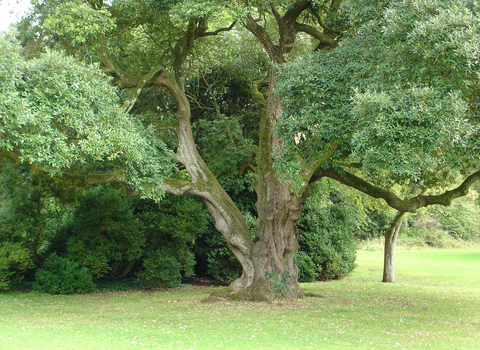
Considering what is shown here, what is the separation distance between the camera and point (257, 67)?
19672 mm

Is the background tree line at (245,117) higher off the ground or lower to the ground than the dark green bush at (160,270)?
higher

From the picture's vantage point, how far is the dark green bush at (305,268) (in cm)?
1966

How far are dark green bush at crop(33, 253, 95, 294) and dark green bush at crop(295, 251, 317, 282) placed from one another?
930cm

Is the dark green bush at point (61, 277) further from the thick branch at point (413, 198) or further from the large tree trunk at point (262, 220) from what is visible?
the thick branch at point (413, 198)

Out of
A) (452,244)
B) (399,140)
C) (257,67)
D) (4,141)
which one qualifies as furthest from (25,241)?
(452,244)

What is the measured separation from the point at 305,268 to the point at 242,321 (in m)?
10.1

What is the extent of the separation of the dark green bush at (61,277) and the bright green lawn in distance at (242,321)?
2.07 feet

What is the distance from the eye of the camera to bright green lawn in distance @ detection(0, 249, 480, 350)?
8070 millimetres

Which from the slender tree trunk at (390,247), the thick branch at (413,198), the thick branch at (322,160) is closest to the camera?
the thick branch at (322,160)

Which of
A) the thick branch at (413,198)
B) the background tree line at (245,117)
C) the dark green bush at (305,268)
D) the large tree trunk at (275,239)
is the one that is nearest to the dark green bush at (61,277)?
the background tree line at (245,117)

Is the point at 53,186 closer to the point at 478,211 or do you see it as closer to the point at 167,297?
Answer: the point at 167,297

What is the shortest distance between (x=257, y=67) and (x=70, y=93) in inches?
481

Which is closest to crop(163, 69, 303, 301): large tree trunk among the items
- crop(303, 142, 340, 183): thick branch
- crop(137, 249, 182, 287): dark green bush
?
crop(303, 142, 340, 183): thick branch

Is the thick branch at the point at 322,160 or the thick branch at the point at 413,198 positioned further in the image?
the thick branch at the point at 413,198
